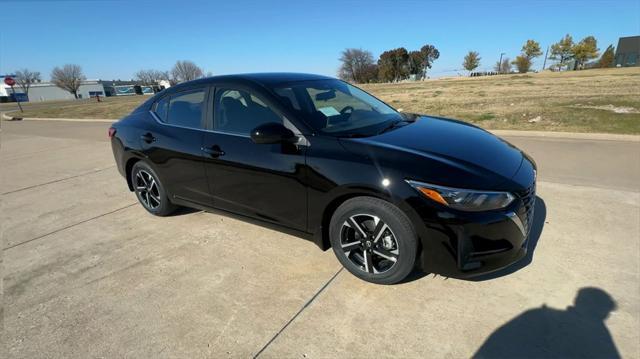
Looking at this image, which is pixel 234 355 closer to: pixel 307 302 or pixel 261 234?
pixel 307 302

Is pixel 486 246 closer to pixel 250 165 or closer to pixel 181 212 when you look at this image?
pixel 250 165

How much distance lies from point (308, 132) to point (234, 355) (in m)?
Answer: 1.63

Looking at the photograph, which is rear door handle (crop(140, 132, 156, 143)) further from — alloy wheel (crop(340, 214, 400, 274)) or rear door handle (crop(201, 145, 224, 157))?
alloy wheel (crop(340, 214, 400, 274))

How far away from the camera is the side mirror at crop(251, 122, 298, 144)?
8.95ft

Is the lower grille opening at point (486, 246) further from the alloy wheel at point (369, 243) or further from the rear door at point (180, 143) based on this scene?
the rear door at point (180, 143)

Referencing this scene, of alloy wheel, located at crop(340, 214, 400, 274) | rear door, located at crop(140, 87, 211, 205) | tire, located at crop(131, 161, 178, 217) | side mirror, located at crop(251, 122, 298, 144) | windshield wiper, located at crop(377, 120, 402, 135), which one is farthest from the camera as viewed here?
tire, located at crop(131, 161, 178, 217)

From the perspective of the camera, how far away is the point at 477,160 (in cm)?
257

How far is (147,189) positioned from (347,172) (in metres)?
2.85

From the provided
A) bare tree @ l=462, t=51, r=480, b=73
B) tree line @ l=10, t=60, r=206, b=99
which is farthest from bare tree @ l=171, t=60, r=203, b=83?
bare tree @ l=462, t=51, r=480, b=73

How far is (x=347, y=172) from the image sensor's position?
2.56 metres

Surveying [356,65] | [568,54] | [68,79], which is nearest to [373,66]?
[356,65]

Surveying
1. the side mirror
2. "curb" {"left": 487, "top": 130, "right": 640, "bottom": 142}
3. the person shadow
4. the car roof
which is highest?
the car roof

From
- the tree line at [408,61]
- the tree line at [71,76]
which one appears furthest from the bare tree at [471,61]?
the tree line at [71,76]

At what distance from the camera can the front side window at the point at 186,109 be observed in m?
3.54
